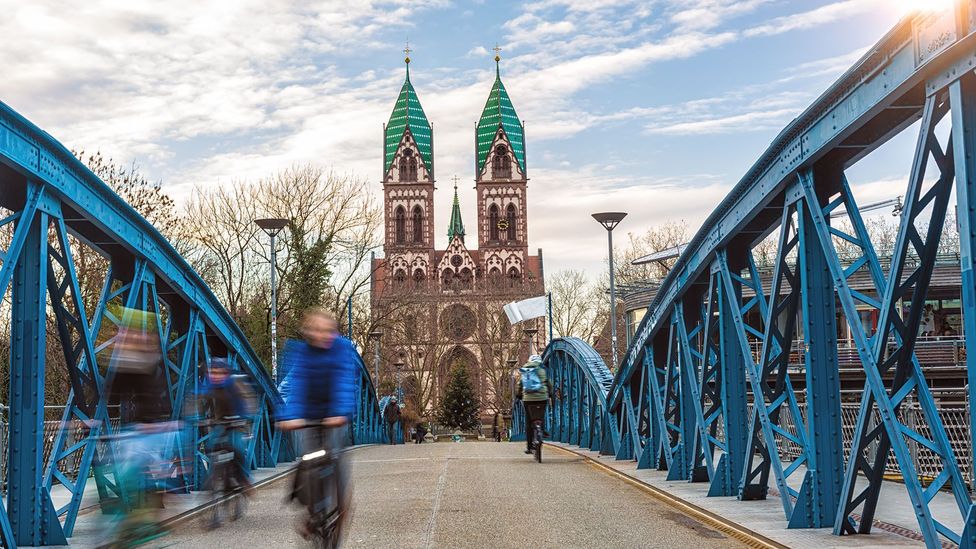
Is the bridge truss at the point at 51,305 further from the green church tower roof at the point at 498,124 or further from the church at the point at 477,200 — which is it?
the green church tower roof at the point at 498,124

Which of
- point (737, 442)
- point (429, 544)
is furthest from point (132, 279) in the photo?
point (737, 442)

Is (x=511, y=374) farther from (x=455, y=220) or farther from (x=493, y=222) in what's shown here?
(x=455, y=220)

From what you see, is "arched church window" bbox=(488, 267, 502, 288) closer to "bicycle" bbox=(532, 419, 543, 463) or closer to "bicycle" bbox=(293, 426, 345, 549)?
"bicycle" bbox=(532, 419, 543, 463)

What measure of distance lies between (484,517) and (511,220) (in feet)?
381

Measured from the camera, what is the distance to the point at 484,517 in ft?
36.2

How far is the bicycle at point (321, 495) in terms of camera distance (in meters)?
7.90

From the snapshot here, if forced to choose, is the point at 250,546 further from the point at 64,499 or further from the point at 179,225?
the point at 179,225

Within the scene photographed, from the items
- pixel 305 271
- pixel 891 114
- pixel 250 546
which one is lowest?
pixel 250 546

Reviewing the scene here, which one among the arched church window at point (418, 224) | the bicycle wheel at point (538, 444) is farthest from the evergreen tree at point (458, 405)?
the bicycle wheel at point (538, 444)

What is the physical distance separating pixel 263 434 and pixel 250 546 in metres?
10.7

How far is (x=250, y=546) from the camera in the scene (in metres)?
9.47

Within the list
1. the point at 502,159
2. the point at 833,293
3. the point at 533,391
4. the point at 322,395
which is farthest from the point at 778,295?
the point at 502,159

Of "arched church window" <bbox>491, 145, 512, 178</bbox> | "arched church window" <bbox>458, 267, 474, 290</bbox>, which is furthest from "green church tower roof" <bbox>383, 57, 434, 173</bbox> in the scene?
"arched church window" <bbox>458, 267, 474, 290</bbox>

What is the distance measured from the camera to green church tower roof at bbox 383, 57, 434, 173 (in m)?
128
